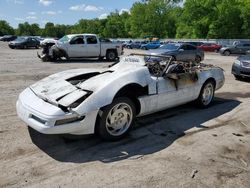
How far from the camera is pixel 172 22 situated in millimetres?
84500

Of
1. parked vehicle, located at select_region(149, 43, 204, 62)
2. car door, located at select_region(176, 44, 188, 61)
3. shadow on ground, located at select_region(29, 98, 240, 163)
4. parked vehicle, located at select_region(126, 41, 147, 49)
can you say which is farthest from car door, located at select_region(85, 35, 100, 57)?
parked vehicle, located at select_region(126, 41, 147, 49)

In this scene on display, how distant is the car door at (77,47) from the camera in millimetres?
18359

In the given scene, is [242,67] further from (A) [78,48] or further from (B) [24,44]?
(B) [24,44]

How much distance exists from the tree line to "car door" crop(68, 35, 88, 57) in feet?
158

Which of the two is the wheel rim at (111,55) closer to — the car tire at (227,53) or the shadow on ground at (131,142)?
the shadow on ground at (131,142)

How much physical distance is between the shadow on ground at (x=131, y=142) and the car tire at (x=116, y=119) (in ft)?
0.42

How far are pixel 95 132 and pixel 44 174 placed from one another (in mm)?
1212

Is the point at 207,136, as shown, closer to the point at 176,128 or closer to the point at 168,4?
the point at 176,128

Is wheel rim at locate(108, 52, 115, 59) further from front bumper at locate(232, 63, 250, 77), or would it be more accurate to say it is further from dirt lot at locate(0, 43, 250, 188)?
dirt lot at locate(0, 43, 250, 188)

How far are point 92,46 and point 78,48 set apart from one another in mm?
939

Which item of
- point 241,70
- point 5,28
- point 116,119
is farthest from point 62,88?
point 5,28

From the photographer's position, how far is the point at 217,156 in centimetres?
438

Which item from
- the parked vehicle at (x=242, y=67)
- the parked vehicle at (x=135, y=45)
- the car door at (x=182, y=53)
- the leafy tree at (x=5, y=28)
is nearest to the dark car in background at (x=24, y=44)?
the parked vehicle at (x=135, y=45)

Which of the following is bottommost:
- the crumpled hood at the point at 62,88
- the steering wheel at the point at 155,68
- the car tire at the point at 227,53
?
the car tire at the point at 227,53
